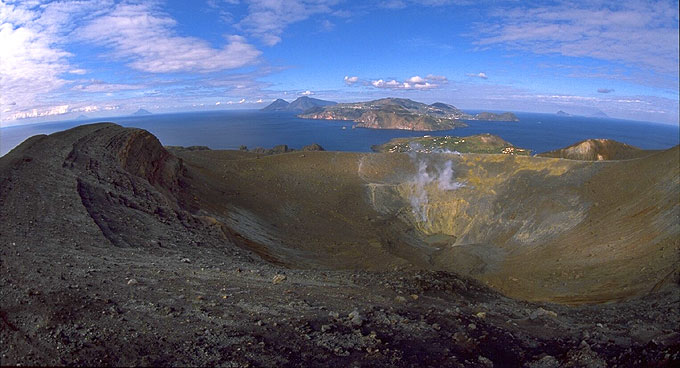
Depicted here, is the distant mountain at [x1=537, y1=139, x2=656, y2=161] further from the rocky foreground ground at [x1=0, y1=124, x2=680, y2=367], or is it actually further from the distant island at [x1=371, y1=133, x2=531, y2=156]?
the rocky foreground ground at [x1=0, y1=124, x2=680, y2=367]

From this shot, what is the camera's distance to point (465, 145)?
401 ft

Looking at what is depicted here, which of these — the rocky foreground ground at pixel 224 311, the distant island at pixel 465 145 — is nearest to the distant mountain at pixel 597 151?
the distant island at pixel 465 145

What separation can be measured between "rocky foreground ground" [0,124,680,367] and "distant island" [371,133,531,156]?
103089 millimetres

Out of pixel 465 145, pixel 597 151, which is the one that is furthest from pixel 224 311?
pixel 465 145

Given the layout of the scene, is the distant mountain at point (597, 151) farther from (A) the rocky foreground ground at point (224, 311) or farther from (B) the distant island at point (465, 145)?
(A) the rocky foreground ground at point (224, 311)

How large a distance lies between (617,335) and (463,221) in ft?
100

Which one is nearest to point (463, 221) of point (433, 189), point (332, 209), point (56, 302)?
point (433, 189)

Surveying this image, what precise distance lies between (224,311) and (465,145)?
124m

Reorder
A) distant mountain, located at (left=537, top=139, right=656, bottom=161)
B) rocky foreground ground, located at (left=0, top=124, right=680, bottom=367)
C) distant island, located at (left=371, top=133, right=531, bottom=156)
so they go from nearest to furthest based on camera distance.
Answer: rocky foreground ground, located at (left=0, top=124, right=680, bottom=367), distant mountain, located at (left=537, top=139, right=656, bottom=161), distant island, located at (left=371, top=133, right=531, bottom=156)

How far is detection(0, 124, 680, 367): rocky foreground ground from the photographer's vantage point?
6.52 m

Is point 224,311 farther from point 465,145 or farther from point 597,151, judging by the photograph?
point 465,145

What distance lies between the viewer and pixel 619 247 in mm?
22734

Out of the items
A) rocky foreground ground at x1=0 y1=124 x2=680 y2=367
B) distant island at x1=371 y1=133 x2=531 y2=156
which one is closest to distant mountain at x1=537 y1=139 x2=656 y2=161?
distant island at x1=371 y1=133 x2=531 y2=156

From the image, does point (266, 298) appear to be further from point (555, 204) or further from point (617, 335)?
point (555, 204)
